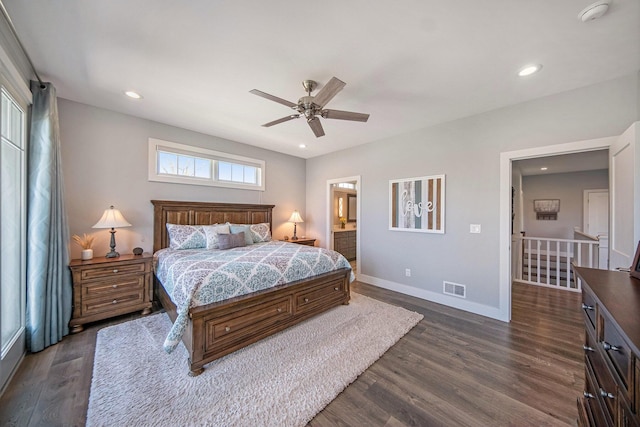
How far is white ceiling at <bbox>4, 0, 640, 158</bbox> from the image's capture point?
1621 mm

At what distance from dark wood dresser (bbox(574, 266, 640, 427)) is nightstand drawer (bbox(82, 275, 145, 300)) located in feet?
13.0

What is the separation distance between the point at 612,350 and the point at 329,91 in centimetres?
222

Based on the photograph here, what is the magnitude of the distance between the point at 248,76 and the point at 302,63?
0.60 metres

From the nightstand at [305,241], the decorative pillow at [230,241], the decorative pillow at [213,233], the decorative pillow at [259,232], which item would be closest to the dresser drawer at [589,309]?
the decorative pillow at [230,241]

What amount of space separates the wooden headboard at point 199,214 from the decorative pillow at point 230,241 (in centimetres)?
77

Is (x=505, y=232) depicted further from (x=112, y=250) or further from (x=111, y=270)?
(x=112, y=250)

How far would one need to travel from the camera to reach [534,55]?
6.64 ft

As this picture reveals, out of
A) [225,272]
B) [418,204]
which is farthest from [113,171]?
[418,204]

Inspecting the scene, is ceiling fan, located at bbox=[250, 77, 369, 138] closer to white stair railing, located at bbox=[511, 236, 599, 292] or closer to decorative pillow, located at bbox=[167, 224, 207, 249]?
decorative pillow, located at bbox=[167, 224, 207, 249]

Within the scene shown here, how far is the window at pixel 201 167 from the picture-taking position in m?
3.71

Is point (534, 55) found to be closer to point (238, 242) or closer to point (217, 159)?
point (238, 242)

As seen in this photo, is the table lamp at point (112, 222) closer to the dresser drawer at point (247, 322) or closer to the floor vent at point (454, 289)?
the dresser drawer at point (247, 322)

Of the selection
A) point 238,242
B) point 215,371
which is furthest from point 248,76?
point 215,371

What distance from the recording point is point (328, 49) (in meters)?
1.98
